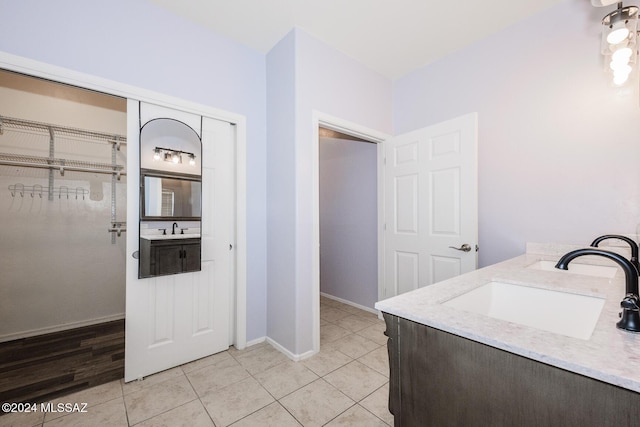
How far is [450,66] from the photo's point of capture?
2646mm

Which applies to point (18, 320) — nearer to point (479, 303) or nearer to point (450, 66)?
point (479, 303)

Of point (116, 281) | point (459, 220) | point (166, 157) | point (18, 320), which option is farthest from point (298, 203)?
point (18, 320)

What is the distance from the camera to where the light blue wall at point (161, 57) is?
5.24 feet

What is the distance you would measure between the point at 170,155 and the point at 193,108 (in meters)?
0.42

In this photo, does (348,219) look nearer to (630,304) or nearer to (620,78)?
(620,78)

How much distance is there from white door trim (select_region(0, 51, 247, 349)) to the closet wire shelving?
4.71 ft

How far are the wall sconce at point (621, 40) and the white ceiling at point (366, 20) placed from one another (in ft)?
1.91

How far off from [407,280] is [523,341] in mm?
2141

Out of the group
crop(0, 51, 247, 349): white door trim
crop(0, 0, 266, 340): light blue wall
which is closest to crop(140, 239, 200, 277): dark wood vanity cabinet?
crop(0, 51, 247, 349): white door trim

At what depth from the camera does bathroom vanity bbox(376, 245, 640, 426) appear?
54 centimetres

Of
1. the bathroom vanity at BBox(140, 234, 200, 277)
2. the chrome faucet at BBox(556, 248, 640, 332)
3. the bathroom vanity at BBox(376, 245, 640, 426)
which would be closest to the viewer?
the bathroom vanity at BBox(376, 245, 640, 426)

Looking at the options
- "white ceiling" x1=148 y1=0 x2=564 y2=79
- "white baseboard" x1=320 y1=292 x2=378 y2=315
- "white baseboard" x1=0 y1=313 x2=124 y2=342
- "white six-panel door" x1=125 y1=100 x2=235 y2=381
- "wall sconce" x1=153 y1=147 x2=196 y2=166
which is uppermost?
"white ceiling" x1=148 y1=0 x2=564 y2=79

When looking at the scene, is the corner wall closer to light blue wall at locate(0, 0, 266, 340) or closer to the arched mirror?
light blue wall at locate(0, 0, 266, 340)

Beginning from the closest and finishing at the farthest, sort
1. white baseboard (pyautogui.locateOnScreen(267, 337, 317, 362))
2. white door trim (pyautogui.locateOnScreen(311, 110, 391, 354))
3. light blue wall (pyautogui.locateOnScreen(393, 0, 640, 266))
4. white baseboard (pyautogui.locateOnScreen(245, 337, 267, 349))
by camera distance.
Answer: light blue wall (pyautogui.locateOnScreen(393, 0, 640, 266)) → white baseboard (pyautogui.locateOnScreen(267, 337, 317, 362)) → white door trim (pyautogui.locateOnScreen(311, 110, 391, 354)) → white baseboard (pyautogui.locateOnScreen(245, 337, 267, 349))
